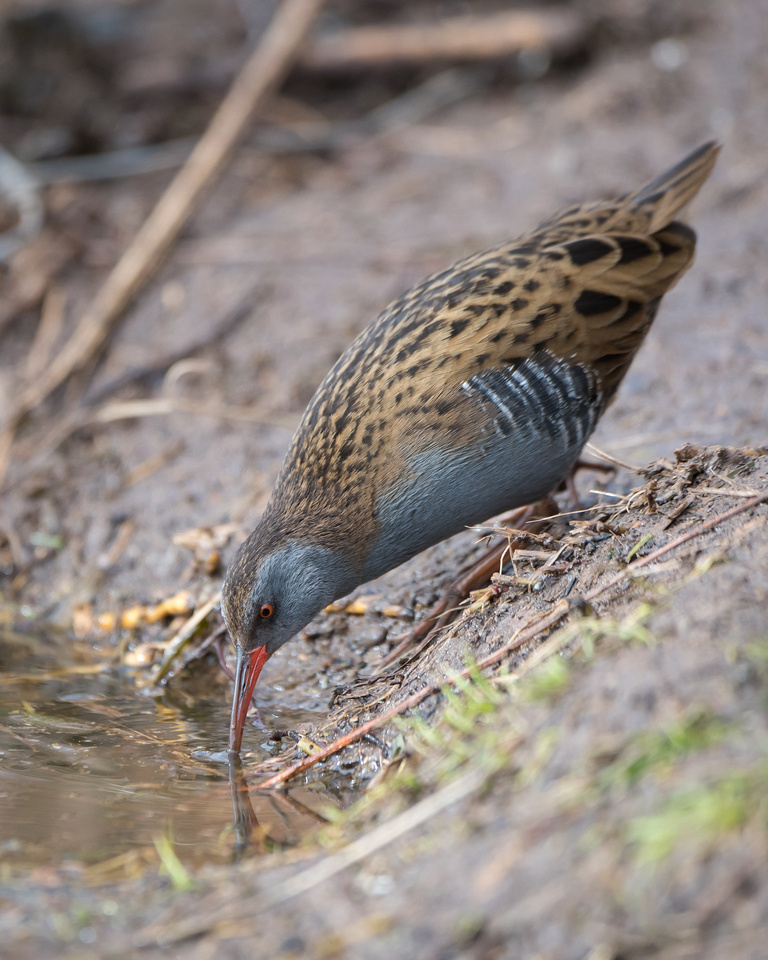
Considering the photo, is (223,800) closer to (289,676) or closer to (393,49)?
(289,676)

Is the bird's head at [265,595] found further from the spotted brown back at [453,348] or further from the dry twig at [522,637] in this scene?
the dry twig at [522,637]

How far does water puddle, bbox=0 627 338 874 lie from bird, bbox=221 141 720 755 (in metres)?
0.26

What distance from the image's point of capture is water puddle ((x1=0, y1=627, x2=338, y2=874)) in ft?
9.29

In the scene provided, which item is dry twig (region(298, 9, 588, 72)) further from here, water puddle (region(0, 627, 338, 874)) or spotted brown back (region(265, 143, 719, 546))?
water puddle (region(0, 627, 338, 874))

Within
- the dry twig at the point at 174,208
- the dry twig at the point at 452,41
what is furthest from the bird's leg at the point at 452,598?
the dry twig at the point at 452,41

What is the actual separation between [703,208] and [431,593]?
141 inches

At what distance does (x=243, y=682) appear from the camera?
3.72 metres

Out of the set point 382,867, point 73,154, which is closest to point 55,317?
point 73,154

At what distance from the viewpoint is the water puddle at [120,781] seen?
9.29ft

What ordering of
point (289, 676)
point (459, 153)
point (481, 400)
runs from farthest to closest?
point (459, 153) → point (289, 676) → point (481, 400)

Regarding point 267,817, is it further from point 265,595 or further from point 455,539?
point 455,539

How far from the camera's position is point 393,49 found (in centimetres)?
864

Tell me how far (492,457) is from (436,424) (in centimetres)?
23

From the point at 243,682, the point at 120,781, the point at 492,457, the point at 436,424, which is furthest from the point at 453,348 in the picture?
the point at 120,781
